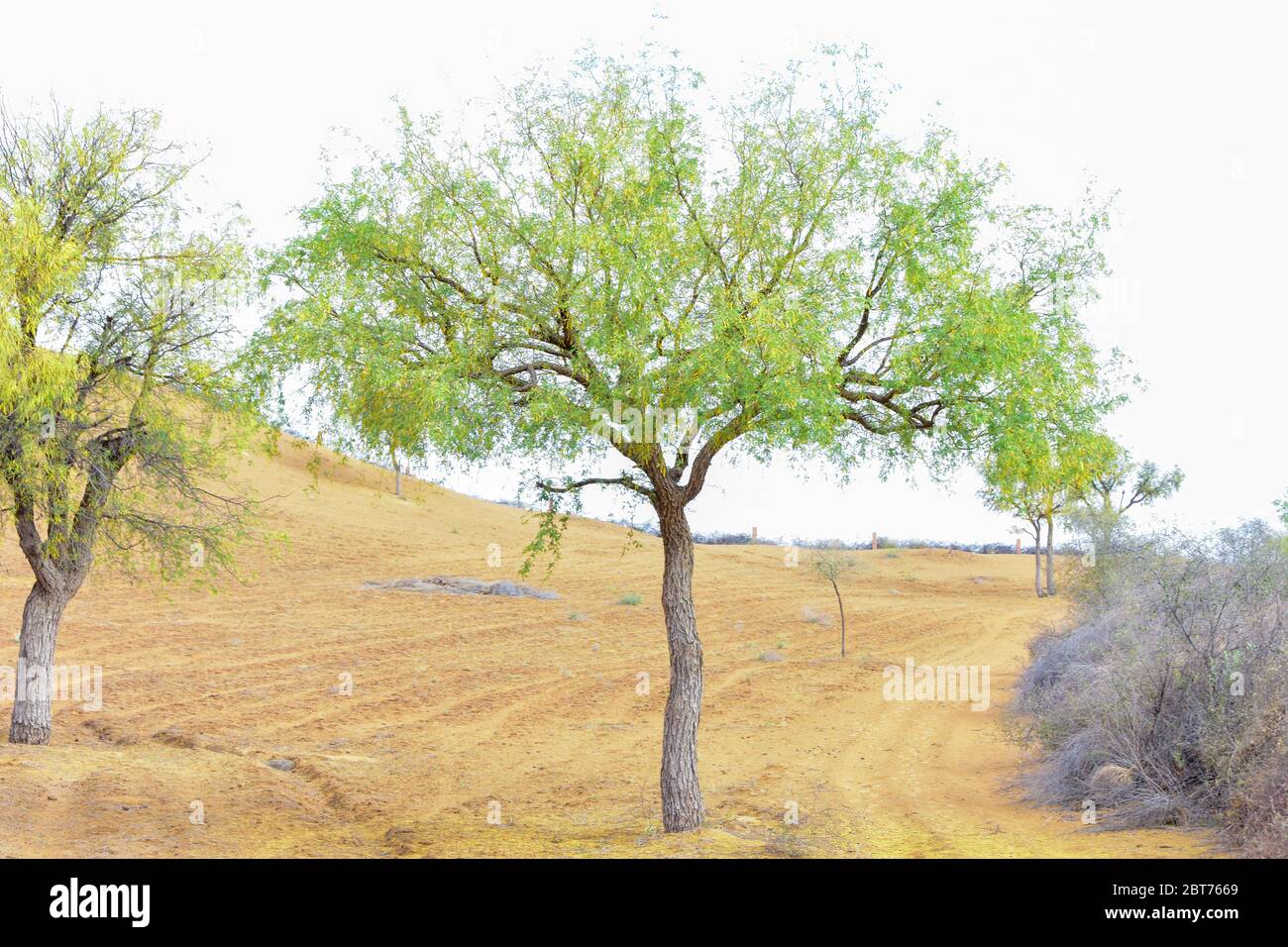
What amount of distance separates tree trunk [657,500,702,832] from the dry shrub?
14.1 feet

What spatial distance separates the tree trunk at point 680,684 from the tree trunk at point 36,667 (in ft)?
29.0

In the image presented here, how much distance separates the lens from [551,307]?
10555mm

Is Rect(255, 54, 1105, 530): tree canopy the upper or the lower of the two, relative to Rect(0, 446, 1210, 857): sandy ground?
upper

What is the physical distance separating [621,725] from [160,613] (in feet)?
48.4

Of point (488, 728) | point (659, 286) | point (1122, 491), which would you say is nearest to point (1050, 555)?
point (1122, 491)

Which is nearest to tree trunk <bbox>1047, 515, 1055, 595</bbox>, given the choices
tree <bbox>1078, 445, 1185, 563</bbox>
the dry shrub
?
tree <bbox>1078, 445, 1185, 563</bbox>

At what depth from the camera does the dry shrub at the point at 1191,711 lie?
30.2 feet

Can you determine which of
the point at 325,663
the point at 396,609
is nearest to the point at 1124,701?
the point at 325,663

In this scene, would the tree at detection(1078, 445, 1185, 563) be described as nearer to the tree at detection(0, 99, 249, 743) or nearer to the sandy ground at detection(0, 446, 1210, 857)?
the sandy ground at detection(0, 446, 1210, 857)

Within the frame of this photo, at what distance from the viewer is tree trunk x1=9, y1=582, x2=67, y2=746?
1435 centimetres

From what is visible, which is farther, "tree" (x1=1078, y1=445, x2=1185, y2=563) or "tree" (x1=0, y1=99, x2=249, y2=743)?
"tree" (x1=1078, y1=445, x2=1185, y2=563)

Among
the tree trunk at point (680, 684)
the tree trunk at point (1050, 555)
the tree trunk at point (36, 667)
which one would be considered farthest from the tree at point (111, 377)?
the tree trunk at point (1050, 555)

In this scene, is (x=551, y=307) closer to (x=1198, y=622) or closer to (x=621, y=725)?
(x=1198, y=622)

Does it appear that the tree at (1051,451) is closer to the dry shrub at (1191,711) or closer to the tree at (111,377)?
the dry shrub at (1191,711)
